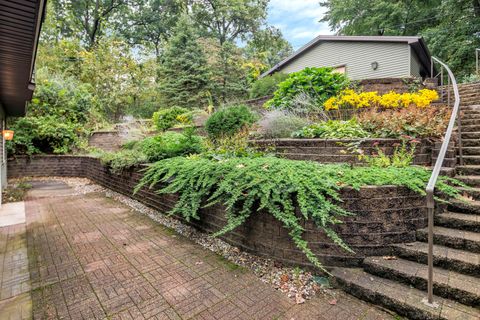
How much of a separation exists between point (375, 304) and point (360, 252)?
49 centimetres

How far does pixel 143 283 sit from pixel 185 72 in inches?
562

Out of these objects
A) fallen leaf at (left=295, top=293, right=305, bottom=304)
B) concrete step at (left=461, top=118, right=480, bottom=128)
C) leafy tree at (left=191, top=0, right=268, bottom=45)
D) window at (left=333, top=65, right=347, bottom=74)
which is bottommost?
fallen leaf at (left=295, top=293, right=305, bottom=304)

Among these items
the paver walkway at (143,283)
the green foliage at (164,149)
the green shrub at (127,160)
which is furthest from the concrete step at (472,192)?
the green shrub at (127,160)

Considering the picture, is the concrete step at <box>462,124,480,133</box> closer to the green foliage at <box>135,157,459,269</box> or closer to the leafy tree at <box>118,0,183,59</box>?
the green foliage at <box>135,157,459,269</box>

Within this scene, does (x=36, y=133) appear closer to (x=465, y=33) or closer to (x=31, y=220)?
(x=31, y=220)

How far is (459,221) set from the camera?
2590 mm

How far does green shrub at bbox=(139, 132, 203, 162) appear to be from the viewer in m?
5.34

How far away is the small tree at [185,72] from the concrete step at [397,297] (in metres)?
13.8

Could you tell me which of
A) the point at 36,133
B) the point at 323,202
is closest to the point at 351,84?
the point at 323,202

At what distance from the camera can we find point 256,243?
300cm

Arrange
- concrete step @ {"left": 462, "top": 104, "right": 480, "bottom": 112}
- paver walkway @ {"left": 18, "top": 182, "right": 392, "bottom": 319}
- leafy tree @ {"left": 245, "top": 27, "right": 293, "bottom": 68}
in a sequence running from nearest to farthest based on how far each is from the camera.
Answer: paver walkway @ {"left": 18, "top": 182, "right": 392, "bottom": 319}
concrete step @ {"left": 462, "top": 104, "right": 480, "bottom": 112}
leafy tree @ {"left": 245, "top": 27, "right": 293, "bottom": 68}

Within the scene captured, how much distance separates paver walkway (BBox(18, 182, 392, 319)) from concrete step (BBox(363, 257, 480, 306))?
380 mm

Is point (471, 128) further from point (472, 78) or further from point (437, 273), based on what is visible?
point (472, 78)

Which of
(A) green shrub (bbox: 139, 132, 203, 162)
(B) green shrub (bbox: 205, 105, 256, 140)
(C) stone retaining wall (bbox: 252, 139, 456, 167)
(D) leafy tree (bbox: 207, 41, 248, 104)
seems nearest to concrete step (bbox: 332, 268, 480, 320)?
(C) stone retaining wall (bbox: 252, 139, 456, 167)
